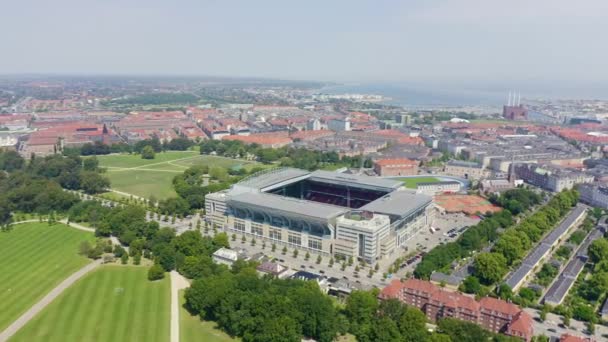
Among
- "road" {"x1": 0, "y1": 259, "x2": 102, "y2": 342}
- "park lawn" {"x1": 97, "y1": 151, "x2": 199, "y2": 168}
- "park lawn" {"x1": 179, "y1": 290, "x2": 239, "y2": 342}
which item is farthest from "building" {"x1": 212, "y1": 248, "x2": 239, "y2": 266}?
"park lawn" {"x1": 97, "y1": 151, "x2": 199, "y2": 168}

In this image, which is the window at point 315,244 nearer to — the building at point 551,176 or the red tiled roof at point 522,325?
the red tiled roof at point 522,325

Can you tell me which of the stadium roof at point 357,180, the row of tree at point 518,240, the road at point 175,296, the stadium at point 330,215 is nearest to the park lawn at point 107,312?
the road at point 175,296

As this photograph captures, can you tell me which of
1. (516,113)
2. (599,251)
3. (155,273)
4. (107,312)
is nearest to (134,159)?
(155,273)

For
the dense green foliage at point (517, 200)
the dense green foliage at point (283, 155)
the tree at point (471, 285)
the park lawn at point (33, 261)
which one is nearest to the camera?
the park lawn at point (33, 261)

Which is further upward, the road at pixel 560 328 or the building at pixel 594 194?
the building at pixel 594 194

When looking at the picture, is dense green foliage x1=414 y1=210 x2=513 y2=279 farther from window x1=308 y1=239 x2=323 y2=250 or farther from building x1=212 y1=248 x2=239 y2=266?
building x1=212 y1=248 x2=239 y2=266

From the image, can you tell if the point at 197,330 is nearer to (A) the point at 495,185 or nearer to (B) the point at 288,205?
(B) the point at 288,205
